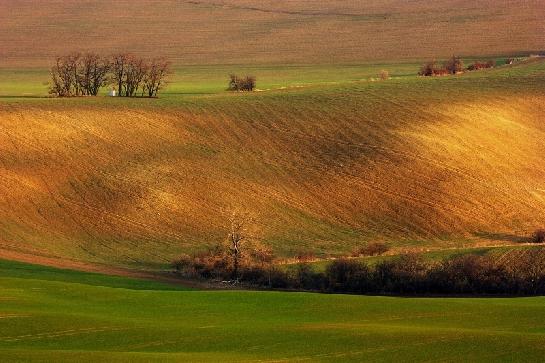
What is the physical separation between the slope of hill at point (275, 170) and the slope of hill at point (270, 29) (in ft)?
91.3

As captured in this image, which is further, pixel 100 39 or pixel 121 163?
pixel 100 39

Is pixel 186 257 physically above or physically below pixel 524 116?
below

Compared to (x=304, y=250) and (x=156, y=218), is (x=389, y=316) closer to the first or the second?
(x=304, y=250)

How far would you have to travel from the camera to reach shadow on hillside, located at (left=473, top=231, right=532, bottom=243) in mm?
45719

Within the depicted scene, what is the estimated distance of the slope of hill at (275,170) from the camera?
150 feet

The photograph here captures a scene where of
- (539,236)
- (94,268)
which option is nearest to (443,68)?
(539,236)

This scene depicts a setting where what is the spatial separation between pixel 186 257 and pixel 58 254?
458 centimetres

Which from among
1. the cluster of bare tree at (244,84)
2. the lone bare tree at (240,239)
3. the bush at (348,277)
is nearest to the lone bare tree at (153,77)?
the cluster of bare tree at (244,84)

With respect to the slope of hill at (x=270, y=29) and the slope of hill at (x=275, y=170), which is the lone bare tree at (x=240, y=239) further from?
the slope of hill at (x=270, y=29)

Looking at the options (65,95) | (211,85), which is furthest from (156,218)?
(211,85)

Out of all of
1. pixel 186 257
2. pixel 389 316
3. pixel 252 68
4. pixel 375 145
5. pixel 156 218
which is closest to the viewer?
pixel 389 316

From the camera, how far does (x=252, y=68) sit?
86.4 meters

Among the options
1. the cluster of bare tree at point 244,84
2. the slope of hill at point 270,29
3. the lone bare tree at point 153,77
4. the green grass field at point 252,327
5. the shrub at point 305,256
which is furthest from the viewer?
the slope of hill at point 270,29

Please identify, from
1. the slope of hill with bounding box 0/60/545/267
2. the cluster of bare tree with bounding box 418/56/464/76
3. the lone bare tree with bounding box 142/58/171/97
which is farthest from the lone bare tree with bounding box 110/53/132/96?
the cluster of bare tree with bounding box 418/56/464/76
